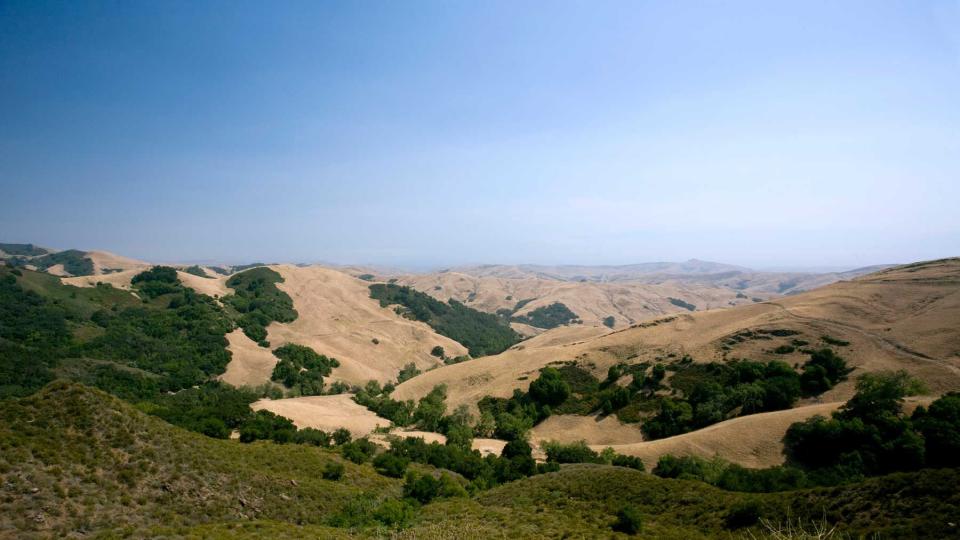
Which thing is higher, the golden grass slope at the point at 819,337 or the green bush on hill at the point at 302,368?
the golden grass slope at the point at 819,337

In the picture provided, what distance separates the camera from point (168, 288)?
129 metres

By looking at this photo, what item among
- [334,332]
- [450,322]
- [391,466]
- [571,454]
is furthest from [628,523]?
[450,322]

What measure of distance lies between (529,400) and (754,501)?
4393cm

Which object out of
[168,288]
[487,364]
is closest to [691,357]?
[487,364]

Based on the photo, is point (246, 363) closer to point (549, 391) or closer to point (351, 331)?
point (351, 331)

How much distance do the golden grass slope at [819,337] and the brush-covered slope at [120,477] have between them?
1813 inches

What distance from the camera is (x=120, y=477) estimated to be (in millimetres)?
22328

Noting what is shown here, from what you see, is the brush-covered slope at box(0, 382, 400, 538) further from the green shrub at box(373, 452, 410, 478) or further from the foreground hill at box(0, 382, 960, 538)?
the green shrub at box(373, 452, 410, 478)

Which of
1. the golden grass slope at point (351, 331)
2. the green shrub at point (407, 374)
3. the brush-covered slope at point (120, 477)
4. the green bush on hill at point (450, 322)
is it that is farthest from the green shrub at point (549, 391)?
the green bush on hill at point (450, 322)

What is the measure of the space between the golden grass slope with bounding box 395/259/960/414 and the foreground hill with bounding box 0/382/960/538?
35883mm

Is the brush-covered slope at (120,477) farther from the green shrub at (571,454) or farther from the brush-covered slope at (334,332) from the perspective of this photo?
the brush-covered slope at (334,332)

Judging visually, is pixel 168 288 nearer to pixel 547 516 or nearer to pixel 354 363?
pixel 354 363

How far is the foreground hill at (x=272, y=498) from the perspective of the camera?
18.7 metres

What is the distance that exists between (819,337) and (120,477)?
78.3 metres
